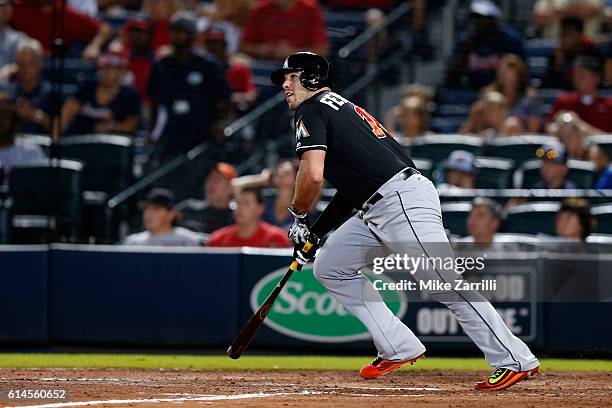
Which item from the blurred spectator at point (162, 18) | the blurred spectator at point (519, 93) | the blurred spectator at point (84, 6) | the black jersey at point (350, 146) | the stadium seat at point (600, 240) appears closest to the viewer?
the black jersey at point (350, 146)

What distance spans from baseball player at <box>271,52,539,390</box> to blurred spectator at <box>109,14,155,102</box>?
607 cm

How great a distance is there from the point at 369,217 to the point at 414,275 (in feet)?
1.40

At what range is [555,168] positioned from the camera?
33.8ft

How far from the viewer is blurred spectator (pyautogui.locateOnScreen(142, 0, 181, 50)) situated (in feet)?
43.2

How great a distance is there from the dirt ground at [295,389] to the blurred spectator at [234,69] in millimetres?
4752

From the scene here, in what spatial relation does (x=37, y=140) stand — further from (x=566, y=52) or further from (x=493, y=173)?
(x=566, y=52)

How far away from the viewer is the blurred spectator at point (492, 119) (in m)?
11.4

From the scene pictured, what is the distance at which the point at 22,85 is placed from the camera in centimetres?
1222

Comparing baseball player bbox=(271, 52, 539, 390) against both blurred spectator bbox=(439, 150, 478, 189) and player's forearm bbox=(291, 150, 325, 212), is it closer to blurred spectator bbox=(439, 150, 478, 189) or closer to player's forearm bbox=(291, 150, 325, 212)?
player's forearm bbox=(291, 150, 325, 212)

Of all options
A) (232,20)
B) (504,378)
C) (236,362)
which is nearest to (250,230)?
(236,362)

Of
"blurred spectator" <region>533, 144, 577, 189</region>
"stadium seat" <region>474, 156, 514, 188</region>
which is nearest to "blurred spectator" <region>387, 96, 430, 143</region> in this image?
"stadium seat" <region>474, 156, 514, 188</region>

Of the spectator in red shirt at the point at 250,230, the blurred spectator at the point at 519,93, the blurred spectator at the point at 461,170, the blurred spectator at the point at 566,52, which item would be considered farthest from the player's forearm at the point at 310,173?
the blurred spectator at the point at 566,52

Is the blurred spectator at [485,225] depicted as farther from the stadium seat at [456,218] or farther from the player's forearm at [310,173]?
the player's forearm at [310,173]

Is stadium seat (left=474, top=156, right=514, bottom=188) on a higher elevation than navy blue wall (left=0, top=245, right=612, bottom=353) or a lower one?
higher
